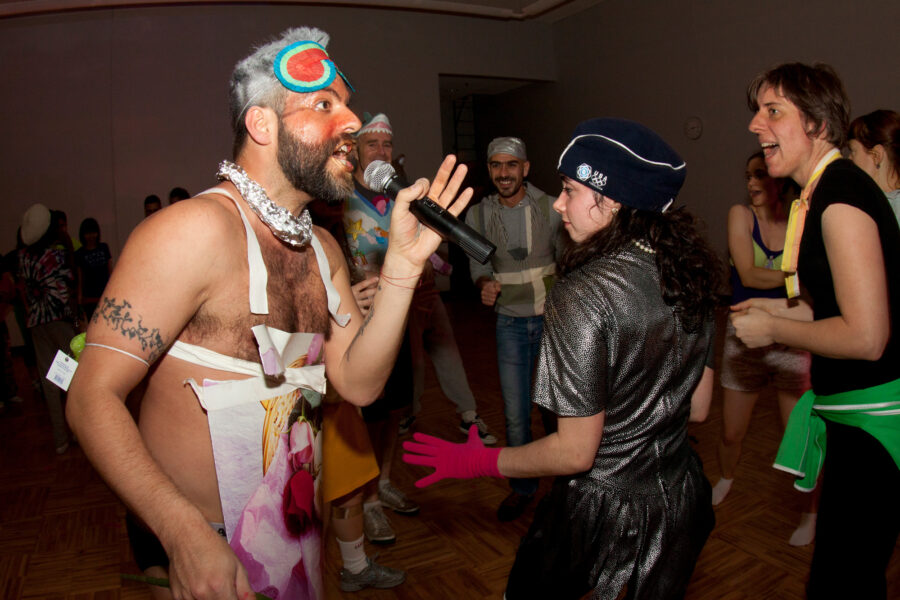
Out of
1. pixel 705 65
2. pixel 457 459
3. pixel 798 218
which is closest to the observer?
pixel 457 459

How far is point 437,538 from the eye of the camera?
107 inches

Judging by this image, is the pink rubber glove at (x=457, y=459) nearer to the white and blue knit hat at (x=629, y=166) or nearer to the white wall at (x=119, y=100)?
the white and blue knit hat at (x=629, y=166)

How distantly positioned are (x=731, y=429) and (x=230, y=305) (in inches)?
93.6

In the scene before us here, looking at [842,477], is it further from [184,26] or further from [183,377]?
[184,26]

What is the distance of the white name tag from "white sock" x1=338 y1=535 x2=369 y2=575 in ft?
4.76

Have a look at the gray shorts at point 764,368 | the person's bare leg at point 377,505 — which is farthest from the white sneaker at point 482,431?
the gray shorts at point 764,368

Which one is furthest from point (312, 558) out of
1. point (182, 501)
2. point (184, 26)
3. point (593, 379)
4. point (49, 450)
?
point (184, 26)

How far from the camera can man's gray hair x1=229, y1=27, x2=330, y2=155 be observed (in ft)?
4.25

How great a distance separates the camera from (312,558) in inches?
54.7

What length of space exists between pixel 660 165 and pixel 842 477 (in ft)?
3.00

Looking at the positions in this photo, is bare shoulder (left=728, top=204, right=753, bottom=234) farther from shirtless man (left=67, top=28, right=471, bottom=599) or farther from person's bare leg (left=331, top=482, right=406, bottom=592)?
person's bare leg (left=331, top=482, right=406, bottom=592)

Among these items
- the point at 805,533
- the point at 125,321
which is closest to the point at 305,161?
the point at 125,321

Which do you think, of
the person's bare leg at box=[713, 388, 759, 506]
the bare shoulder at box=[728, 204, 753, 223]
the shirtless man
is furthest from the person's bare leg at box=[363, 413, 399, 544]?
the bare shoulder at box=[728, 204, 753, 223]

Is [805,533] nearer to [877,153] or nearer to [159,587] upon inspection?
[877,153]
